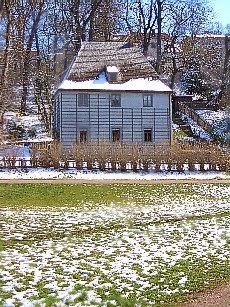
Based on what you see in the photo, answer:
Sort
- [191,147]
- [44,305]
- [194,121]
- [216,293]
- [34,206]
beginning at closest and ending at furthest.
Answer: [44,305] → [216,293] → [34,206] → [191,147] → [194,121]

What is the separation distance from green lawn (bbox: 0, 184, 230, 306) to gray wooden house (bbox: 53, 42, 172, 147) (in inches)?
680

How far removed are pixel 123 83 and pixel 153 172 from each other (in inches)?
475

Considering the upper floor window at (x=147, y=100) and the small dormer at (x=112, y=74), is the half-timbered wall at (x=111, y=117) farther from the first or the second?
the small dormer at (x=112, y=74)

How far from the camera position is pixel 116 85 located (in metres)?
40.1

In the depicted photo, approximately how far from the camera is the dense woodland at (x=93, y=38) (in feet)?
159

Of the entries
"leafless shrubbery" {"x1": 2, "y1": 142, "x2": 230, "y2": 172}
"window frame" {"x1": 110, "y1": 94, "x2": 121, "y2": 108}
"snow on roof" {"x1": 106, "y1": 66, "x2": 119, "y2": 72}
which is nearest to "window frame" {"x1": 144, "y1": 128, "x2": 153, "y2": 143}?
"window frame" {"x1": 110, "y1": 94, "x2": 121, "y2": 108}

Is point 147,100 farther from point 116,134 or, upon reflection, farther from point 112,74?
point 116,134

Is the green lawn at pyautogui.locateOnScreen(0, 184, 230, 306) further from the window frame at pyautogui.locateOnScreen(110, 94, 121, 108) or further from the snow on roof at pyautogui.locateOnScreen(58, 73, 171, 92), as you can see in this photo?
the window frame at pyautogui.locateOnScreen(110, 94, 121, 108)

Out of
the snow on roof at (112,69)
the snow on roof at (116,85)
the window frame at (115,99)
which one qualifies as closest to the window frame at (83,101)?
the snow on roof at (116,85)

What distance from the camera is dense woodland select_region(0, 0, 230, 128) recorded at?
48.4 m

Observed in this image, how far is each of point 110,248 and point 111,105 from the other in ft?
91.5

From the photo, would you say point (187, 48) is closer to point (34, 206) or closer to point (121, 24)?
point (121, 24)

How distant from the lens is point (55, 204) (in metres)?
20.8

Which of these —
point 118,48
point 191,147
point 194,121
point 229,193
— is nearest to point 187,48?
point 194,121
